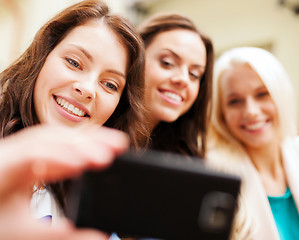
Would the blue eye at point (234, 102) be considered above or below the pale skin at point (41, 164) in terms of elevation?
above

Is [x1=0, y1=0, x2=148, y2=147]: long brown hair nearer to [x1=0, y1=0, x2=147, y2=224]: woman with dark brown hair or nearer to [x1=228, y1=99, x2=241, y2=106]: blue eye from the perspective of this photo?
[x1=0, y1=0, x2=147, y2=224]: woman with dark brown hair

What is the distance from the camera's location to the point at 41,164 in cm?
27

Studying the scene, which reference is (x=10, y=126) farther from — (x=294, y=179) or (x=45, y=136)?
(x=294, y=179)

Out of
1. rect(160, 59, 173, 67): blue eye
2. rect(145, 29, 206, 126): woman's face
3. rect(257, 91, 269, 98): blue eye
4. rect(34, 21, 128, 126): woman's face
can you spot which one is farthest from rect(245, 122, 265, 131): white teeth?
rect(34, 21, 128, 126): woman's face

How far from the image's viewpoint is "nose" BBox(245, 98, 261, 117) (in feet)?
3.26

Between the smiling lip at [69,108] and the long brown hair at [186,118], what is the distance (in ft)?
1.66

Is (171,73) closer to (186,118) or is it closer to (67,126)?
(186,118)

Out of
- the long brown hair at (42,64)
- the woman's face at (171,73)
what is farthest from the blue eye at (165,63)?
the long brown hair at (42,64)

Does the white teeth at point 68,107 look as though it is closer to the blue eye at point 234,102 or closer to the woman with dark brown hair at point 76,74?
the woman with dark brown hair at point 76,74

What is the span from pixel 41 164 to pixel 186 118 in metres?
0.94

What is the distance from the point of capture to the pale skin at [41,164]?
254 mm

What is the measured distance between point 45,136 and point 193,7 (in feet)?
8.44

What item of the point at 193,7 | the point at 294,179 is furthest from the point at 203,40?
the point at 193,7

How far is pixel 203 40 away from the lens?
1096mm
